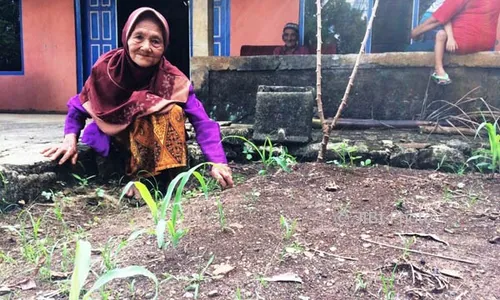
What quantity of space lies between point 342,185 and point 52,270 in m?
1.43

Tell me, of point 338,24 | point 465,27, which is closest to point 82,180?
point 465,27

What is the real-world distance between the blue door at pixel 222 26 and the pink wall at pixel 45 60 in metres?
A: 2.63

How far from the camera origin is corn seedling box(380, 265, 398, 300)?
53.8 inches

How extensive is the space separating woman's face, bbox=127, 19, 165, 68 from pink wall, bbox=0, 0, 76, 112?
5.56 meters

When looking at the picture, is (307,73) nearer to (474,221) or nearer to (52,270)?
(474,221)

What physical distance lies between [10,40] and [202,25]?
185 inches

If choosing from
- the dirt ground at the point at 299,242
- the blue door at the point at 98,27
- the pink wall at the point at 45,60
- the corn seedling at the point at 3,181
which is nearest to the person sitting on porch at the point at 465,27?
the dirt ground at the point at 299,242

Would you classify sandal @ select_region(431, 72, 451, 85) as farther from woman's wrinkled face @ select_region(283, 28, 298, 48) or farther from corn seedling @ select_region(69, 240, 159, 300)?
corn seedling @ select_region(69, 240, 159, 300)

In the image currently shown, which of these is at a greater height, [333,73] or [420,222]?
[333,73]

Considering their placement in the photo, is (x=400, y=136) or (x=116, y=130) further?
(x=400, y=136)

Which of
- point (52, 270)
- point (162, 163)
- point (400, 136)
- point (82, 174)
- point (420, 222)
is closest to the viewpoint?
point (52, 270)

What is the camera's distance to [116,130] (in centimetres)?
273

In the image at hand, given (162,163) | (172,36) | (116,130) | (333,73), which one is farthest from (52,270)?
(172,36)

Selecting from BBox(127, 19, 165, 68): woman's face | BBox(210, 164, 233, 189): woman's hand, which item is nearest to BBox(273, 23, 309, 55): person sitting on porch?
BBox(127, 19, 165, 68): woman's face
